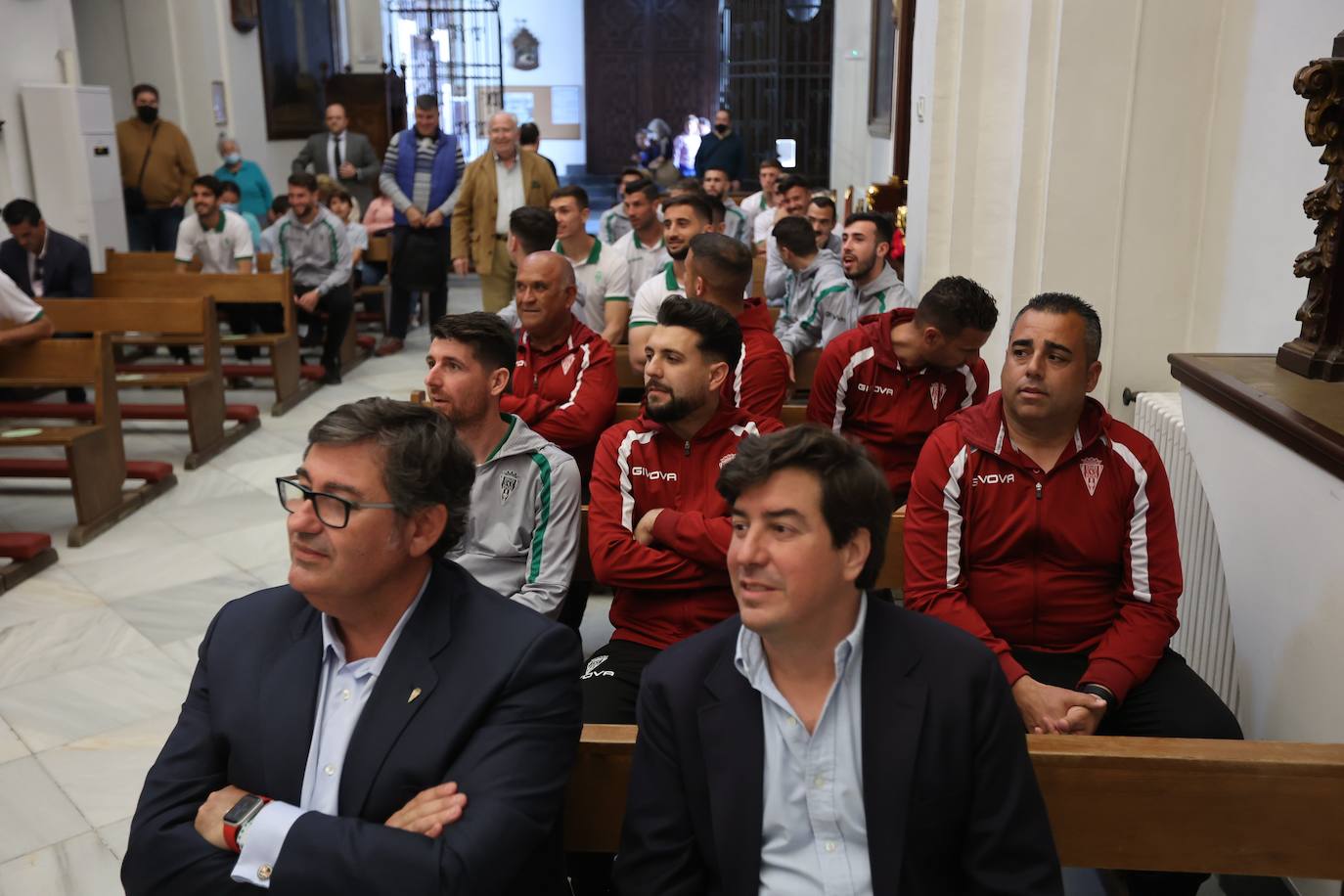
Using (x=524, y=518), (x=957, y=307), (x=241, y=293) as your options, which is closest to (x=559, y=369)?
(x=524, y=518)

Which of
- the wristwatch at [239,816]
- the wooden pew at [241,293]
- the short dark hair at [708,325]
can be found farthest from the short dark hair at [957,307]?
the wooden pew at [241,293]

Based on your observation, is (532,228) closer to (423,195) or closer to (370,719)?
(370,719)

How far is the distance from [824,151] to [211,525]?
10.4 m

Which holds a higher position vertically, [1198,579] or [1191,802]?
[1191,802]

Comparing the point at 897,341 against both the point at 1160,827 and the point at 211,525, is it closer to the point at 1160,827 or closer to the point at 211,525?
the point at 1160,827

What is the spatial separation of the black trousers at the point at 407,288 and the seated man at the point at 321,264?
0.81 metres

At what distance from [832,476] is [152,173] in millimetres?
10471

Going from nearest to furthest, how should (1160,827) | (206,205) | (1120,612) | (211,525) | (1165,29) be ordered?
(1160,827) < (1120,612) < (1165,29) < (211,525) < (206,205)

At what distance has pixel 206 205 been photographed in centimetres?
870

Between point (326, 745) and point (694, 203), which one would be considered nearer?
A: point (326, 745)

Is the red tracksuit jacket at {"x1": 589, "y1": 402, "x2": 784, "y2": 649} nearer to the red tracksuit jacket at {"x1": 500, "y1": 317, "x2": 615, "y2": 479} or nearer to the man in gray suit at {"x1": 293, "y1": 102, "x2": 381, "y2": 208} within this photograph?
the red tracksuit jacket at {"x1": 500, "y1": 317, "x2": 615, "y2": 479}

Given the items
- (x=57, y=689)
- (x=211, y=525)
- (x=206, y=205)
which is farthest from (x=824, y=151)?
(x=57, y=689)

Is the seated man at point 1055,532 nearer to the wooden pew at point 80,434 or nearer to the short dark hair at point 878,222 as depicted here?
the short dark hair at point 878,222

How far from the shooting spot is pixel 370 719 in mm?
1812
